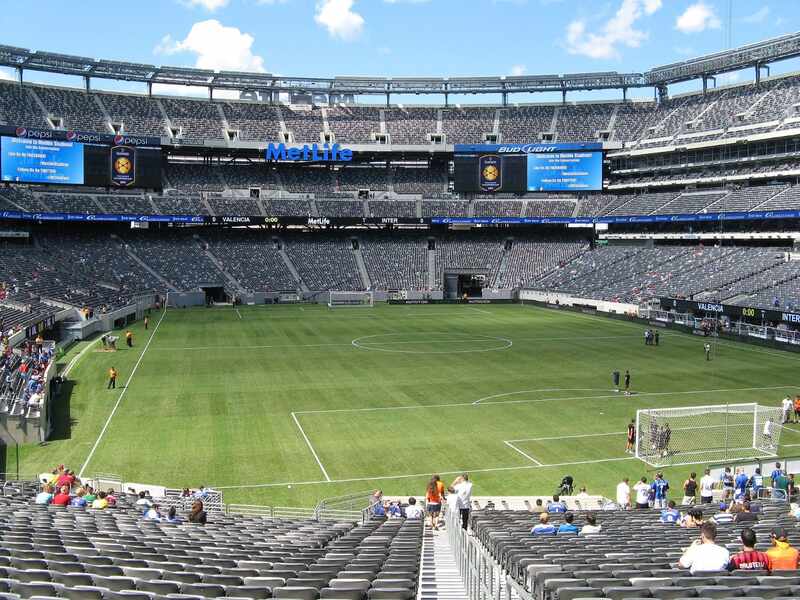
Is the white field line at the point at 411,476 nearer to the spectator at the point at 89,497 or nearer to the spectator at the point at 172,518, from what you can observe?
the spectator at the point at 89,497

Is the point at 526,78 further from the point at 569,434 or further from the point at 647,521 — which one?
the point at 647,521

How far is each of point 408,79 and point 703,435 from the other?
7499 centimetres

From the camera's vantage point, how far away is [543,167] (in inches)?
3457

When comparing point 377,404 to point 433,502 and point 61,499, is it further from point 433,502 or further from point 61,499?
point 61,499

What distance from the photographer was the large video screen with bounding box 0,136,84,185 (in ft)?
245

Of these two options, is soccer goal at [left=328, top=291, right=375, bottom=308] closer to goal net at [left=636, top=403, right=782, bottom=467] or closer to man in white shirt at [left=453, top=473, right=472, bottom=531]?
goal net at [left=636, top=403, right=782, bottom=467]

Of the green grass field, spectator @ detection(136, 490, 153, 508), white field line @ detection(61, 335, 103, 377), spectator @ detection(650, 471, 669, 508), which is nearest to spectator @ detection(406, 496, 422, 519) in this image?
the green grass field

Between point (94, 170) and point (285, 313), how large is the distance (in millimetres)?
28424

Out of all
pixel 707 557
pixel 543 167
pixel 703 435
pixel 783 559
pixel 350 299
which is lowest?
pixel 703 435

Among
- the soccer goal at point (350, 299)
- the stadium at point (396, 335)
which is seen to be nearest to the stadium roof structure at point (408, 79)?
the stadium at point (396, 335)

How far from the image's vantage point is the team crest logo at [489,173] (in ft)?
290

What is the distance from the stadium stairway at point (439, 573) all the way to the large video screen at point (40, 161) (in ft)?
243

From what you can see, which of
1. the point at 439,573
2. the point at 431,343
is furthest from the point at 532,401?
the point at 439,573

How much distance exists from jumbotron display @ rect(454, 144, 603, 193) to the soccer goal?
70.0 ft
